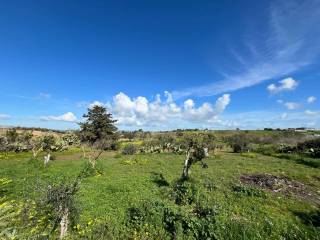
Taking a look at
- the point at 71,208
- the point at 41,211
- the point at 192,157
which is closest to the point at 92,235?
the point at 71,208

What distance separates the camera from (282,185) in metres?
19.4

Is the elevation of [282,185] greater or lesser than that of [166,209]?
greater

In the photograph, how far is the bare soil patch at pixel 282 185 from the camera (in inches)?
677

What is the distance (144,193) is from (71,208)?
614 centimetres

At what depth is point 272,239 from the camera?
412 inches

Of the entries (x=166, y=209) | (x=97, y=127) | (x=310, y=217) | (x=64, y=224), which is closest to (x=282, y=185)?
(x=310, y=217)

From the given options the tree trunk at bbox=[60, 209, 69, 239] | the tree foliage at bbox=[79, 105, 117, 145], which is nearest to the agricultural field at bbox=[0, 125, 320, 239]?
the tree trunk at bbox=[60, 209, 69, 239]

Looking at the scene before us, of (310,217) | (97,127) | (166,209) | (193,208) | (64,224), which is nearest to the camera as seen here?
(64,224)

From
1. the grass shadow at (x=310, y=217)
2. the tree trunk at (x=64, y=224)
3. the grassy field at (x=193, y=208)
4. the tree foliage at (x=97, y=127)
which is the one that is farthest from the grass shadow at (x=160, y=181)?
the tree foliage at (x=97, y=127)

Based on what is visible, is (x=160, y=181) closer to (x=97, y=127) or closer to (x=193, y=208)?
(x=193, y=208)

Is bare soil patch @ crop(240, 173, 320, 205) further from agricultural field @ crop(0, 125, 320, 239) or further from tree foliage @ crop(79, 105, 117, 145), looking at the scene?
tree foliage @ crop(79, 105, 117, 145)

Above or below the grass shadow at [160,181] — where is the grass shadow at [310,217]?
below

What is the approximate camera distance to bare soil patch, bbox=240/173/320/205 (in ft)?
56.4

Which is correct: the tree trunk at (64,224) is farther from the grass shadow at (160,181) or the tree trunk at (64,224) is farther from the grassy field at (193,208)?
the grass shadow at (160,181)
